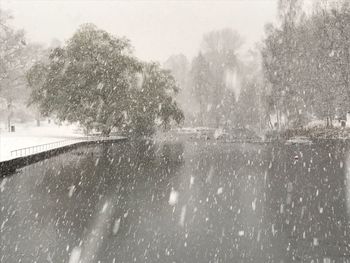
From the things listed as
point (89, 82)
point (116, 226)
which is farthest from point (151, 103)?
point (116, 226)

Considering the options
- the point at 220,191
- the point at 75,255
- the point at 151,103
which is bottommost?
the point at 220,191

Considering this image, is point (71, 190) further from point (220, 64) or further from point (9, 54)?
point (220, 64)

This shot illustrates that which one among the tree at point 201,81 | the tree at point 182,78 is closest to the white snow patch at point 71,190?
the tree at point 201,81

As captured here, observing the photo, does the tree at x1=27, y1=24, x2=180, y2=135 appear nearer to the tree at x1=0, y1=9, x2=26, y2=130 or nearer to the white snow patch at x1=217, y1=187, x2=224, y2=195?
the tree at x1=0, y1=9, x2=26, y2=130

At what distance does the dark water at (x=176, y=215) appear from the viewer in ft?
29.2

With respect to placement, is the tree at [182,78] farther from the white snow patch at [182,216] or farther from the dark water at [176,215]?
the white snow patch at [182,216]

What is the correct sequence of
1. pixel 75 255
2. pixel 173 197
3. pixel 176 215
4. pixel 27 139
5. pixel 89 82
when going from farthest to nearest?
pixel 27 139, pixel 89 82, pixel 173 197, pixel 176 215, pixel 75 255

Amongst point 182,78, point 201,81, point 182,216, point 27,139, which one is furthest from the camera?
point 182,78

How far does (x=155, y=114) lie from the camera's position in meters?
50.4

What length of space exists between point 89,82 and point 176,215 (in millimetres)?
34474

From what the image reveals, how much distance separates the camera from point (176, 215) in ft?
40.3

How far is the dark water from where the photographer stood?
29.2ft

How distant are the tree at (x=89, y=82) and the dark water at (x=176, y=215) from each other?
71.5ft

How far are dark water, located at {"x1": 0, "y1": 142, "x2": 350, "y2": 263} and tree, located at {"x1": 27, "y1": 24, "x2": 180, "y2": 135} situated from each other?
2178 centimetres
